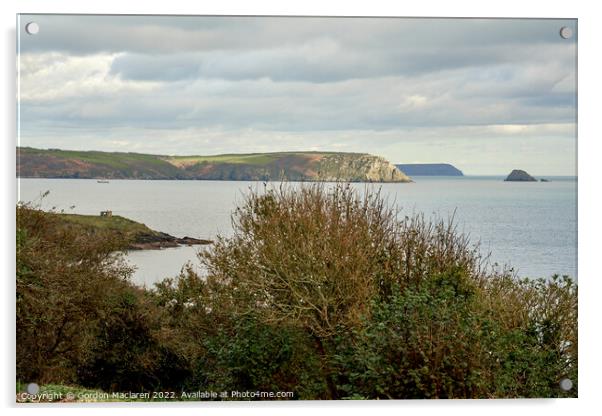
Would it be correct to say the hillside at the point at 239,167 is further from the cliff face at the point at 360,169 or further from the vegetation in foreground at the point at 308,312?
the vegetation in foreground at the point at 308,312

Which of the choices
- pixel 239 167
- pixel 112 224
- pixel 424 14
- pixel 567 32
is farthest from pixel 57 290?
pixel 567 32

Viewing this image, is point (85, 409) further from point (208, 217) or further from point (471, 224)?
point (471, 224)

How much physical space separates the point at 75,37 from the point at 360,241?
3.98 metres

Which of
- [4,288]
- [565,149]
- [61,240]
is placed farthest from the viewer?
[61,240]

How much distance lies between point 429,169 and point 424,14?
69.0 inches

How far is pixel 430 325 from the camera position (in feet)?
31.0

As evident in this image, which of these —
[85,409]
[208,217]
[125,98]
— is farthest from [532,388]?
[125,98]

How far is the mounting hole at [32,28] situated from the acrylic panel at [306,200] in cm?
1

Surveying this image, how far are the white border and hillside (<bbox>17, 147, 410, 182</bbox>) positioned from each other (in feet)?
3.54

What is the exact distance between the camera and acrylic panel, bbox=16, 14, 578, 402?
370 inches

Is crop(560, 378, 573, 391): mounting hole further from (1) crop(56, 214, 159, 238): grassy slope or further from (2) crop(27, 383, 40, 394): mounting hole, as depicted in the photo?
(2) crop(27, 383, 40, 394): mounting hole

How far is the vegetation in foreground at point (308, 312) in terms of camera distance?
945cm

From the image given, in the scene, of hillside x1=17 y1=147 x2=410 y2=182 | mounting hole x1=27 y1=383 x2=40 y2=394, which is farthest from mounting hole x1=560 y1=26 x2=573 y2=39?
mounting hole x1=27 y1=383 x2=40 y2=394

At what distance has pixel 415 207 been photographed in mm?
10305
